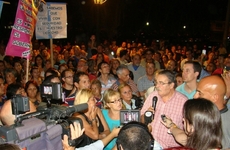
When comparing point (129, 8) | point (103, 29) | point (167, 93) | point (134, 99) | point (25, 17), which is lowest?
point (134, 99)

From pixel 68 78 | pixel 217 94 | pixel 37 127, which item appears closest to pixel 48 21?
pixel 68 78

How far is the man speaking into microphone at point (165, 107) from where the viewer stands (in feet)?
11.3

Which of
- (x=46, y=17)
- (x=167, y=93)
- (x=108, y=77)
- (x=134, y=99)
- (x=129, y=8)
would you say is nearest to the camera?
(x=167, y=93)

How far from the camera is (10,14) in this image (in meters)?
20.8

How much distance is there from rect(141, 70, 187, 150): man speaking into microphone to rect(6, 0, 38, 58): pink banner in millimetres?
2961

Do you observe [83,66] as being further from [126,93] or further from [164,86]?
[164,86]

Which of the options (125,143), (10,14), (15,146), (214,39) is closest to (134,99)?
(125,143)

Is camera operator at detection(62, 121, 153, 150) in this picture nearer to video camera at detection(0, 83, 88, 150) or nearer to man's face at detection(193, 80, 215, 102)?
video camera at detection(0, 83, 88, 150)

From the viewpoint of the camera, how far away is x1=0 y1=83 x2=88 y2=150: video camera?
1832 mm

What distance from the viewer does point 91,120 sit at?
3488 mm

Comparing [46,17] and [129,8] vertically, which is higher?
[129,8]

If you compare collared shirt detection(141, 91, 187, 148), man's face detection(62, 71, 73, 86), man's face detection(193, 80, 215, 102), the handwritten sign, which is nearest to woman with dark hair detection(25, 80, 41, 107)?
man's face detection(62, 71, 73, 86)

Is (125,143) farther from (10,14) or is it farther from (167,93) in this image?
(10,14)

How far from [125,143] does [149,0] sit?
2503 cm
